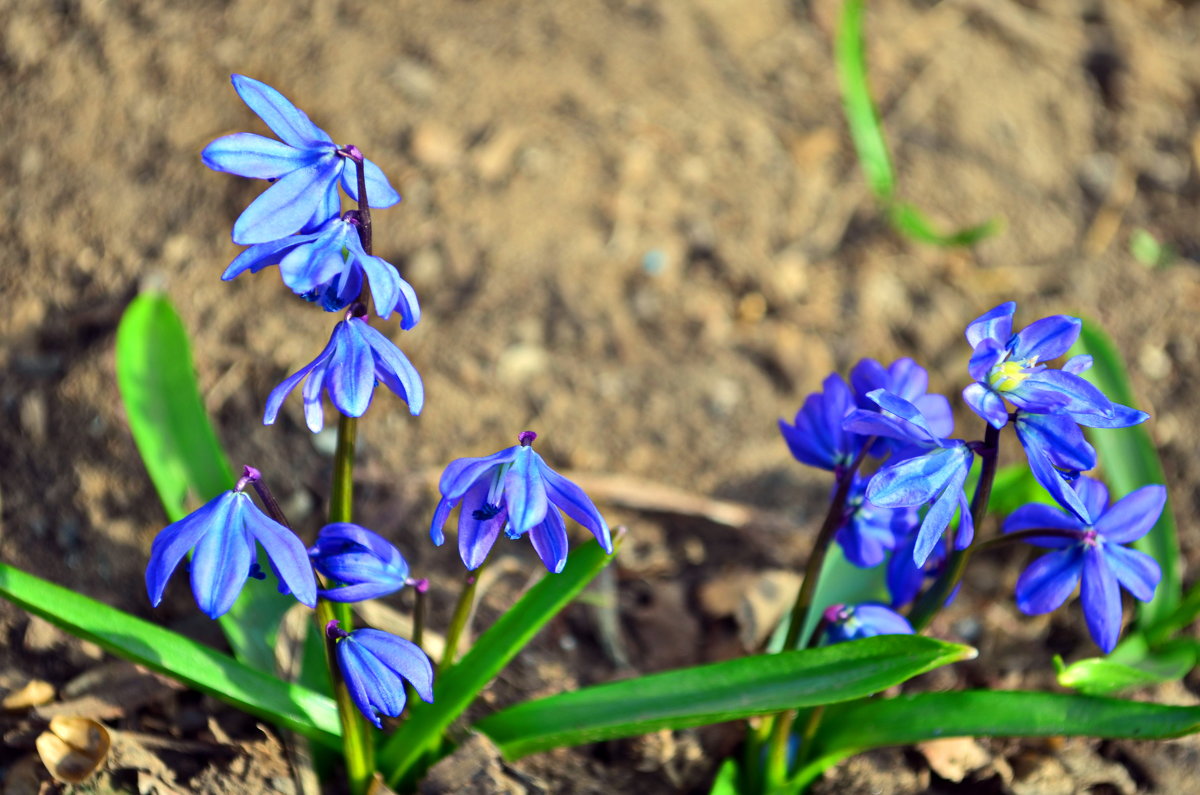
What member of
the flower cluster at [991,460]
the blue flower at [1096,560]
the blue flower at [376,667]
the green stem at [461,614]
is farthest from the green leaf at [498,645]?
the blue flower at [1096,560]

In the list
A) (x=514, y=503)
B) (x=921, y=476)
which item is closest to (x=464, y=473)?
(x=514, y=503)

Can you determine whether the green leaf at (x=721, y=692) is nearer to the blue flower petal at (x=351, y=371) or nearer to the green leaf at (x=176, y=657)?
the green leaf at (x=176, y=657)

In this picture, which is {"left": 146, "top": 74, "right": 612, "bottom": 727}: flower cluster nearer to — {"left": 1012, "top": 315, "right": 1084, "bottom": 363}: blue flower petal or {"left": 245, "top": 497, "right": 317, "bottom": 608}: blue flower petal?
{"left": 245, "top": 497, "right": 317, "bottom": 608}: blue flower petal

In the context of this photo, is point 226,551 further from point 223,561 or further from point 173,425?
point 173,425

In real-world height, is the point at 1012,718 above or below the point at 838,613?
below

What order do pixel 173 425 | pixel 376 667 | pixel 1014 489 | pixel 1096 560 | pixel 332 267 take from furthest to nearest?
pixel 1014 489 < pixel 173 425 < pixel 1096 560 < pixel 376 667 < pixel 332 267

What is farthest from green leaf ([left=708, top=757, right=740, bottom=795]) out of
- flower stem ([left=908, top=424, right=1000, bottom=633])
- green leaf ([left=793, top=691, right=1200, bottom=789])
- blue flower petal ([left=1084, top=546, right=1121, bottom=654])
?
blue flower petal ([left=1084, top=546, right=1121, bottom=654])
